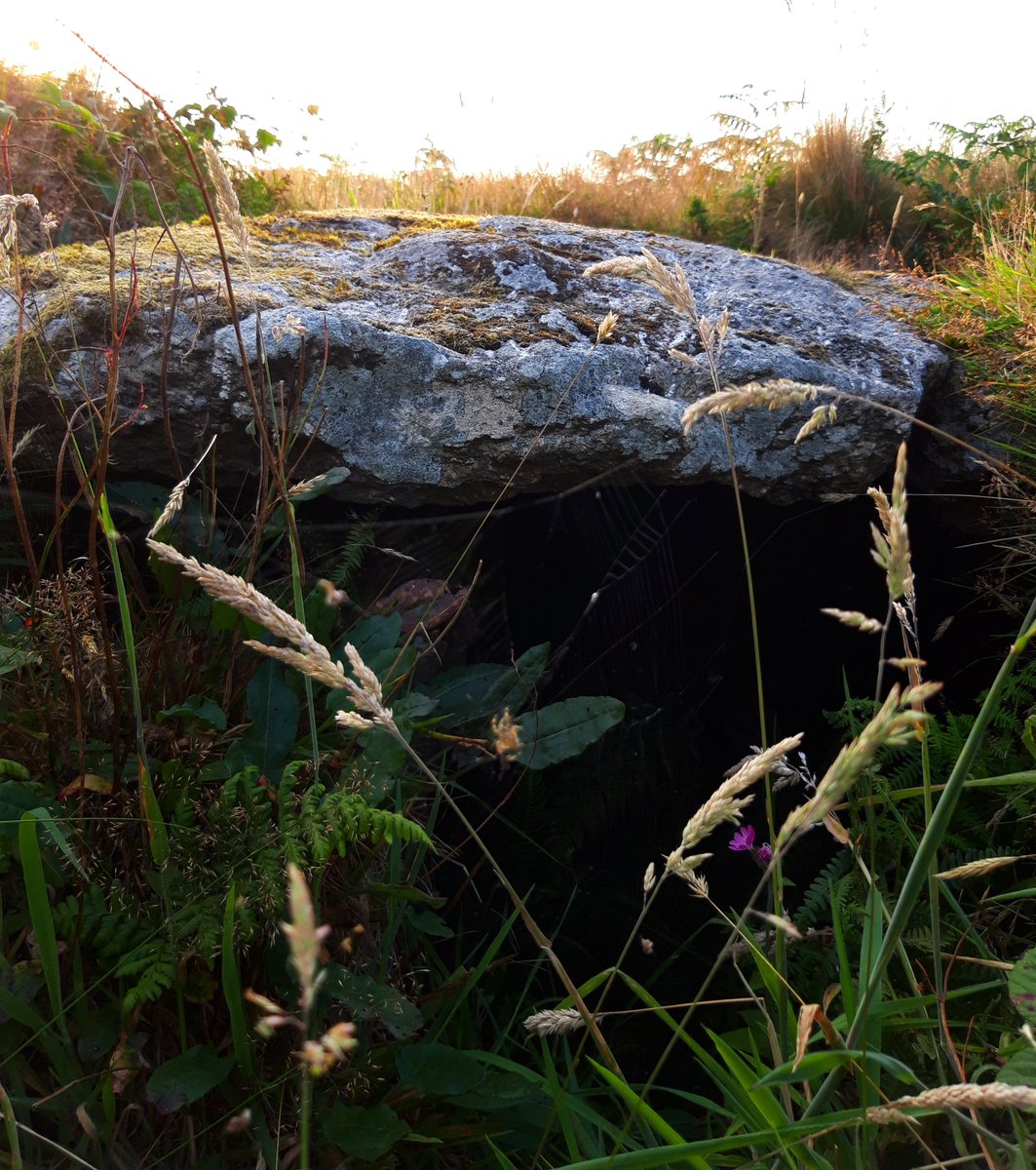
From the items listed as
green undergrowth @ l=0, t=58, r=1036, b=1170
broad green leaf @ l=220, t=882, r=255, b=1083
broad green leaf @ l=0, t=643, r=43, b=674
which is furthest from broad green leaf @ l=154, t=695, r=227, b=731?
broad green leaf @ l=220, t=882, r=255, b=1083

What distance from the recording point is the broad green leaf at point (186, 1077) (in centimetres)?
108

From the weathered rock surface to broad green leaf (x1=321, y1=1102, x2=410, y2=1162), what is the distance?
1118mm

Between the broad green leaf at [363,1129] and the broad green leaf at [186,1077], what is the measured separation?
6.3 inches

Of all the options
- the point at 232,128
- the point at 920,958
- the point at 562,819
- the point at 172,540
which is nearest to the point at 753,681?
the point at 562,819

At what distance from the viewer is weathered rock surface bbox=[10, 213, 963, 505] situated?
5.74 ft

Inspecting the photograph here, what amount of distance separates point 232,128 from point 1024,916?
12.7 ft

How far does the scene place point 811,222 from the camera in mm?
4043

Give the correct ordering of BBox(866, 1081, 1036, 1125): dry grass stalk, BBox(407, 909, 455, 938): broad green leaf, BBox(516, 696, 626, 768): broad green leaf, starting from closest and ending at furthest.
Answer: BBox(866, 1081, 1036, 1125): dry grass stalk
BBox(407, 909, 455, 938): broad green leaf
BBox(516, 696, 626, 768): broad green leaf

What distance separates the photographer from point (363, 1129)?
1148 mm

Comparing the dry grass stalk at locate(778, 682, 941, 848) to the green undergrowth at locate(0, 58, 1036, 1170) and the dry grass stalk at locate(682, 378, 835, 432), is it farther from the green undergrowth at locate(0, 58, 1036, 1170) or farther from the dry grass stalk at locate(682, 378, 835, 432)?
the dry grass stalk at locate(682, 378, 835, 432)

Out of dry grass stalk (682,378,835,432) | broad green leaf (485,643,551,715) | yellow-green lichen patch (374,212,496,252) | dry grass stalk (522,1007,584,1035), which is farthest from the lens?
yellow-green lichen patch (374,212,496,252)

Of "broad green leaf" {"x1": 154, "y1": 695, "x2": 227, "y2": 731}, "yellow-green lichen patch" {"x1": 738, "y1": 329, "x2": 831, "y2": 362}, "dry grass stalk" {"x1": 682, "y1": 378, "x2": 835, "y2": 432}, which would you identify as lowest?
"broad green leaf" {"x1": 154, "y1": 695, "x2": 227, "y2": 731}

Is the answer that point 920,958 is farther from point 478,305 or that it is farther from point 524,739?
point 478,305

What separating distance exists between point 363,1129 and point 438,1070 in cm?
13
